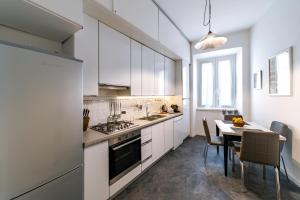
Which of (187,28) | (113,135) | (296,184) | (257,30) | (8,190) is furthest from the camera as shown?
(187,28)

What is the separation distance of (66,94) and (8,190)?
711 mm

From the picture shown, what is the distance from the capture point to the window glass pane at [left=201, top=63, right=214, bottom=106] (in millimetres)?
5055

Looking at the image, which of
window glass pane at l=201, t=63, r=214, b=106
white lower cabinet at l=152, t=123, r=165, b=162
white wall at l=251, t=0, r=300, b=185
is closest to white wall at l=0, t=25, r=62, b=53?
white lower cabinet at l=152, t=123, r=165, b=162

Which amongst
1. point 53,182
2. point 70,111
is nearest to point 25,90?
point 70,111

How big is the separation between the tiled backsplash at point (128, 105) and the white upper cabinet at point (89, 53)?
1.42 ft

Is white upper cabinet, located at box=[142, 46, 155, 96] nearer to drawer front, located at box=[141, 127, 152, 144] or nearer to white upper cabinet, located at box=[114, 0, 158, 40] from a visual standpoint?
white upper cabinet, located at box=[114, 0, 158, 40]

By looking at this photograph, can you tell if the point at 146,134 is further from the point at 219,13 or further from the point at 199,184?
the point at 219,13

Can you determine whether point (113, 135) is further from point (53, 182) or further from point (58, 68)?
point (58, 68)

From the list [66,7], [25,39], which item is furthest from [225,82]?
[25,39]

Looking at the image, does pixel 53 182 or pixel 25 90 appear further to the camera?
pixel 53 182

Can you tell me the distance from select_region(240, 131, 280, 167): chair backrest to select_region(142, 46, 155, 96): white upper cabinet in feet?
5.68

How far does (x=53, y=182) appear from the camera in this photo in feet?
3.83

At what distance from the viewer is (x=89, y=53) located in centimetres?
176

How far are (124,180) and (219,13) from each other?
11.8ft
